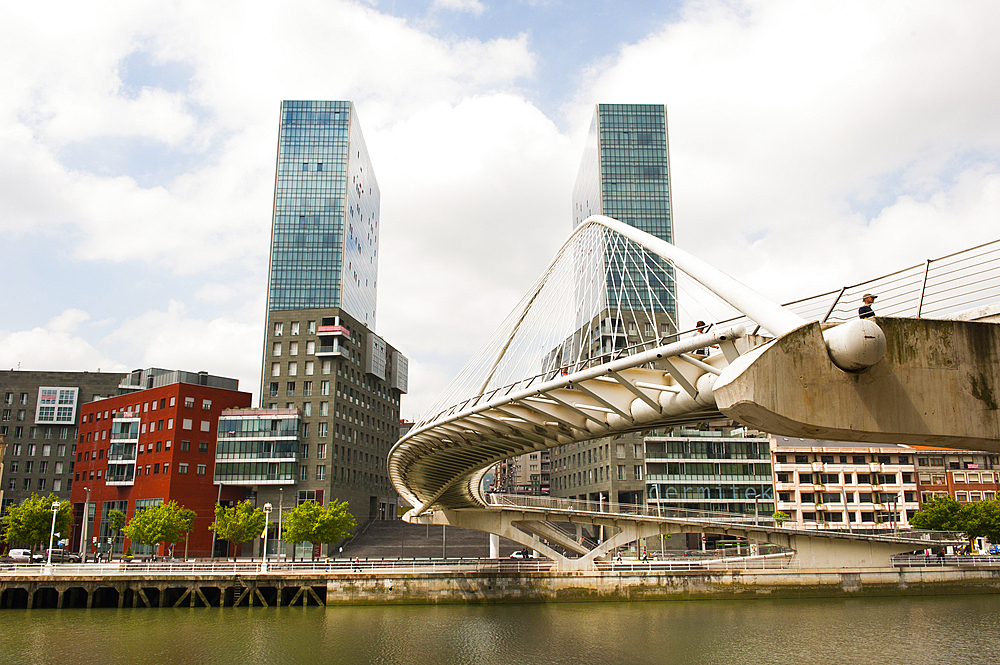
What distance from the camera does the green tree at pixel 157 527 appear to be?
5503 centimetres

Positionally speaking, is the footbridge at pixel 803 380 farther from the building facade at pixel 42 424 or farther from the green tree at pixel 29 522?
the building facade at pixel 42 424

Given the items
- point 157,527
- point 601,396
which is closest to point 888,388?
point 601,396

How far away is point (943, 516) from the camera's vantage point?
188 ft

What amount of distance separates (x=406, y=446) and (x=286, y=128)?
2832 inches

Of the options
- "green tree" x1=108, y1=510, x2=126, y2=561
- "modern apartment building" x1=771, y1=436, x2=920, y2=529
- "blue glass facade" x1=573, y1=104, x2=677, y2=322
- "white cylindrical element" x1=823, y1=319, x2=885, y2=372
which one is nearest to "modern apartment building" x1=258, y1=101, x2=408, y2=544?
"green tree" x1=108, y1=510, x2=126, y2=561

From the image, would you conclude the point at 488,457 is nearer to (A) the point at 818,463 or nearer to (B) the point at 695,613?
(B) the point at 695,613

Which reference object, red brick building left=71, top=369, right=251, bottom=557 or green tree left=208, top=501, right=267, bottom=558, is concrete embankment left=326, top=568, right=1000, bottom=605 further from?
→ red brick building left=71, top=369, right=251, bottom=557

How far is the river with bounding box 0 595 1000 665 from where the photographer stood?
26.7 metres

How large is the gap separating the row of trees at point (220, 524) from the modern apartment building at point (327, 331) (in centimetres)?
1091

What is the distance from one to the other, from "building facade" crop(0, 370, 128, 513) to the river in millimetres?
55122

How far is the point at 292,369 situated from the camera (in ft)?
259

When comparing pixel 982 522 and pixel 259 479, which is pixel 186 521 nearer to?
pixel 259 479

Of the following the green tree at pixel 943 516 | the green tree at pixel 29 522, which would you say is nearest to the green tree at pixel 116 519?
the green tree at pixel 29 522

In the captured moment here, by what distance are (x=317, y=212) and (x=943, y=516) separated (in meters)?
68.7
